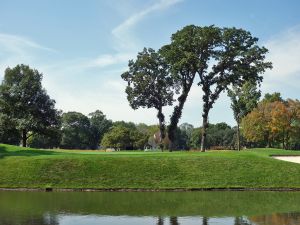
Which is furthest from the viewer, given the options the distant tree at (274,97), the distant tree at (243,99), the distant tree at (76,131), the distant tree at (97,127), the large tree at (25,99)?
the distant tree at (97,127)

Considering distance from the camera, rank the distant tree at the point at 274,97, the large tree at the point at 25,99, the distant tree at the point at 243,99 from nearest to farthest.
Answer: the large tree at the point at 25,99, the distant tree at the point at 243,99, the distant tree at the point at 274,97

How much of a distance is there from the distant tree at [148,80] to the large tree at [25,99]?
1384 centimetres

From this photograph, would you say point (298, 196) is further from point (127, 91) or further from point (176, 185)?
point (127, 91)

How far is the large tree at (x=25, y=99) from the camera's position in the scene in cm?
7119

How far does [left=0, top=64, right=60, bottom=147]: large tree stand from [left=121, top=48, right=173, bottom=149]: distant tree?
13839 mm

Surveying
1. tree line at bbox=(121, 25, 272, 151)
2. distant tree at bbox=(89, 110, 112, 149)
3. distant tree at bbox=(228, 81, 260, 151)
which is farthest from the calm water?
distant tree at bbox=(89, 110, 112, 149)

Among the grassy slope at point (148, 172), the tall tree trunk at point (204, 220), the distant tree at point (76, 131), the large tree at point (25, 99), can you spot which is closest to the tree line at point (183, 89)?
the large tree at point (25, 99)

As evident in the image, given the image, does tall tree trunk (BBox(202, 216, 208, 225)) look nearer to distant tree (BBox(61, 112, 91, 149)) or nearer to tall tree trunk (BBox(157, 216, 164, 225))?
tall tree trunk (BBox(157, 216, 164, 225))

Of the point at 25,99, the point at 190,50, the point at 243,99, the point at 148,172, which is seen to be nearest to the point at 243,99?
the point at 243,99

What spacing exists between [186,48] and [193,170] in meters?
29.2

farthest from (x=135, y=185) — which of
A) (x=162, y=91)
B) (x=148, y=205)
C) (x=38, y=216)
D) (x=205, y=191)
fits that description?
(x=162, y=91)

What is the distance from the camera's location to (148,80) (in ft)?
243

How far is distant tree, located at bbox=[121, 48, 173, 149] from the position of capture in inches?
2906

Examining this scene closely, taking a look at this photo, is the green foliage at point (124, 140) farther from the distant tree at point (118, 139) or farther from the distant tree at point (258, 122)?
the distant tree at point (258, 122)
